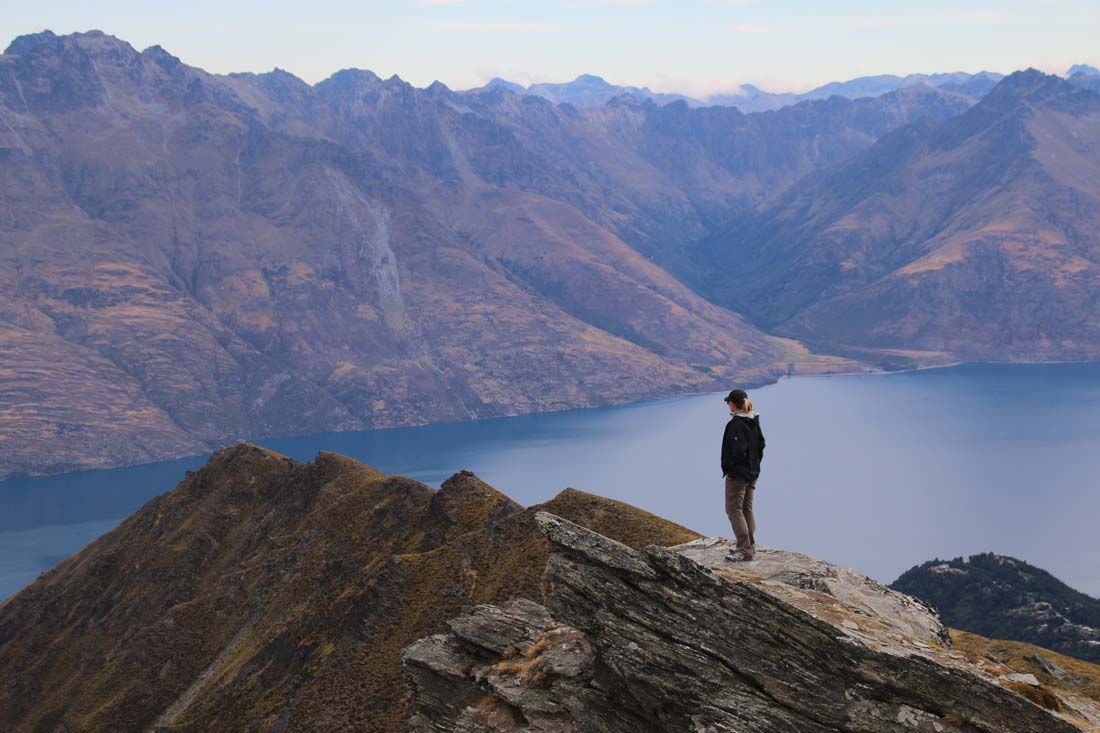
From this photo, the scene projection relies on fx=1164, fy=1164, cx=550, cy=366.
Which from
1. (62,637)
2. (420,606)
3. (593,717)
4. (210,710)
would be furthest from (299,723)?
(62,637)

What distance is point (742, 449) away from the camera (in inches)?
1527

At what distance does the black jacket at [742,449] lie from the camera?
38812 mm

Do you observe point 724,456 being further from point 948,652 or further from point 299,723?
point 299,723

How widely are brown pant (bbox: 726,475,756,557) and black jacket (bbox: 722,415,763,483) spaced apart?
35 cm

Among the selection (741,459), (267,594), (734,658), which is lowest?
(267,594)

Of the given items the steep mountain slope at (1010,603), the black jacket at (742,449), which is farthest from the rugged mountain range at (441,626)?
the steep mountain slope at (1010,603)

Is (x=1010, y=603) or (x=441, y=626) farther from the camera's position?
(x=1010, y=603)

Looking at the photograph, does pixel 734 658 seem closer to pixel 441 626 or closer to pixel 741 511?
pixel 741 511

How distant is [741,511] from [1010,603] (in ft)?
439

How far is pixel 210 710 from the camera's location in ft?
284

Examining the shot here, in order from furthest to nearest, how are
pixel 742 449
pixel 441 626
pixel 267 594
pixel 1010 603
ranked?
1. pixel 1010 603
2. pixel 267 594
3. pixel 441 626
4. pixel 742 449

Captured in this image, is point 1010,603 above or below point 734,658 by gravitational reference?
below

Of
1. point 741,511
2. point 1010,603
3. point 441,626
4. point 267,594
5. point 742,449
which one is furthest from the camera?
point 1010,603

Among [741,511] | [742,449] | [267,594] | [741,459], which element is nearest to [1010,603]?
[267,594]
